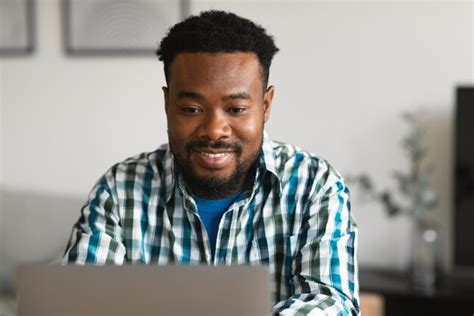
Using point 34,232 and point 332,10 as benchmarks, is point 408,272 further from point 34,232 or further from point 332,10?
point 34,232

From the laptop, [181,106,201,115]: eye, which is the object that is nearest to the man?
[181,106,201,115]: eye

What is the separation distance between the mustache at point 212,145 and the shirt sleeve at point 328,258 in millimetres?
200

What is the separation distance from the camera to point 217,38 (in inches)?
46.5

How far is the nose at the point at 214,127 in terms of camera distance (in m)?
1.15

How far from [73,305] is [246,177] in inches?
24.2

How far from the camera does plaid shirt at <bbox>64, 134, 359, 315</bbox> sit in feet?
4.02

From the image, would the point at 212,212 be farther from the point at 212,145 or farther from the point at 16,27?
the point at 16,27

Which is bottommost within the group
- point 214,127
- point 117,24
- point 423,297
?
point 423,297

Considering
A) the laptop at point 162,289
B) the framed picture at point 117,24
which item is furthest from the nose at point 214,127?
the framed picture at point 117,24

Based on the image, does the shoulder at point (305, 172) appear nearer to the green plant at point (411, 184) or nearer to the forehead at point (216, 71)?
the forehead at point (216, 71)

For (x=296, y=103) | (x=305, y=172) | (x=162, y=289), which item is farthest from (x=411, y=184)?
(x=162, y=289)

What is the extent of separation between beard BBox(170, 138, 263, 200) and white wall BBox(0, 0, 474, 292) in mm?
1503

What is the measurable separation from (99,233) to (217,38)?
0.42 meters

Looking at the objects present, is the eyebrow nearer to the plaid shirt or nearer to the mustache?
the mustache
